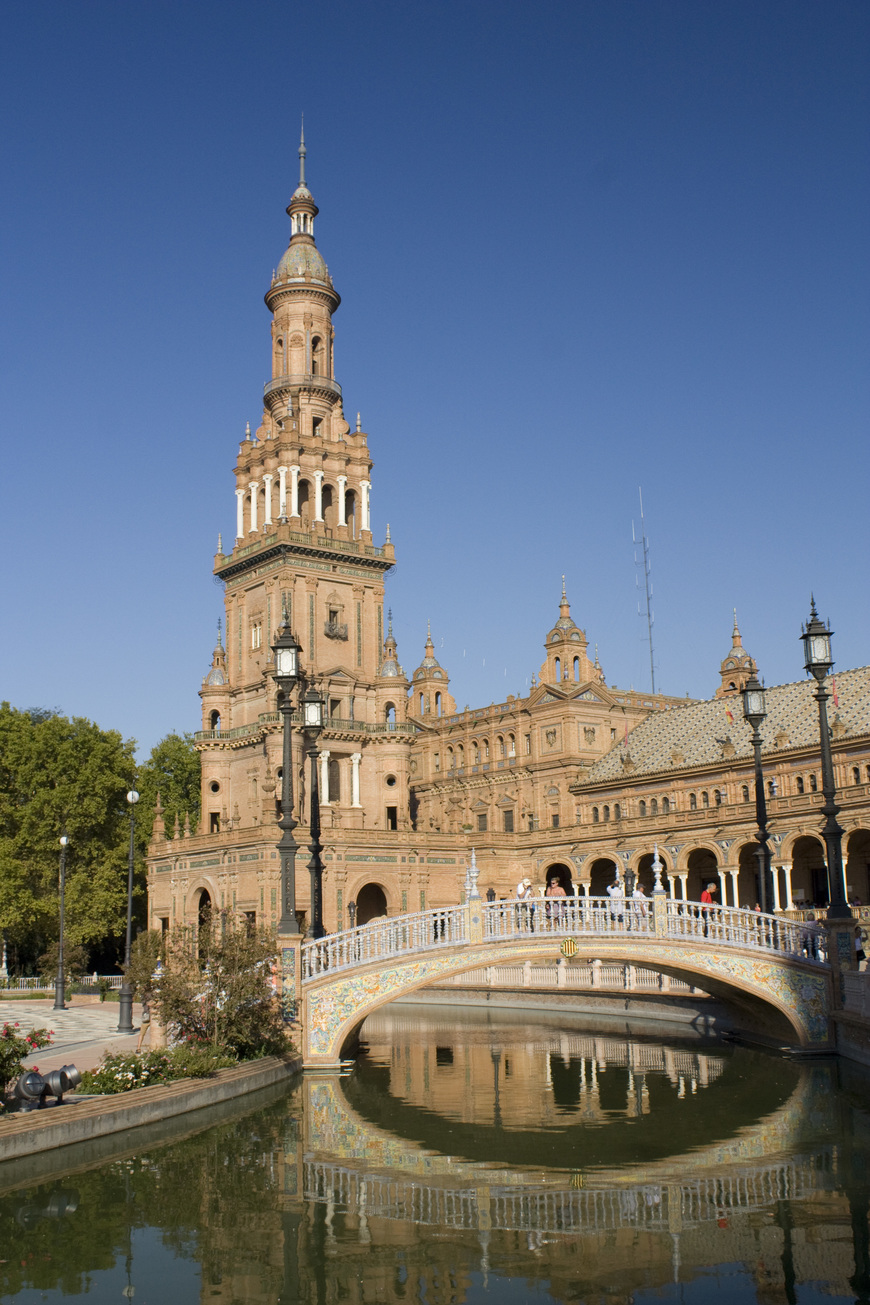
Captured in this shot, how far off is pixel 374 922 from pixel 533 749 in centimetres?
4896

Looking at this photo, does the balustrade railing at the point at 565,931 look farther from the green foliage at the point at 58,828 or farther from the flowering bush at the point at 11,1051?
the green foliage at the point at 58,828

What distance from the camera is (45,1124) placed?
1689 cm

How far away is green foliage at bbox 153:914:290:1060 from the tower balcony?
173ft

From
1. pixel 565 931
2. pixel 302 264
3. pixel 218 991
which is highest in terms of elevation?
pixel 302 264

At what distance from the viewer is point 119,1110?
1856cm

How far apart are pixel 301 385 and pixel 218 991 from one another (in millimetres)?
54315

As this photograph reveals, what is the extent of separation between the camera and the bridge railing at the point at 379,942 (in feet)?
87.3

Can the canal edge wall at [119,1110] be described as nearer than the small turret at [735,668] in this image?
Yes

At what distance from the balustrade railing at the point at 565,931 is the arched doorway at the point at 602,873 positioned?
3921 cm

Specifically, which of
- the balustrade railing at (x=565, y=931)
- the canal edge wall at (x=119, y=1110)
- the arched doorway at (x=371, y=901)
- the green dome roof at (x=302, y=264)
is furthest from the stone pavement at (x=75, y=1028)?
the green dome roof at (x=302, y=264)

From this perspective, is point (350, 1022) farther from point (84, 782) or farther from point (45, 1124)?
point (84, 782)

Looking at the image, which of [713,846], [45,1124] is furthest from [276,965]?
[713,846]

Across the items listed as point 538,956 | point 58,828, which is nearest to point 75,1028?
point 538,956

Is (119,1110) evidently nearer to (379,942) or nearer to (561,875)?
(379,942)
